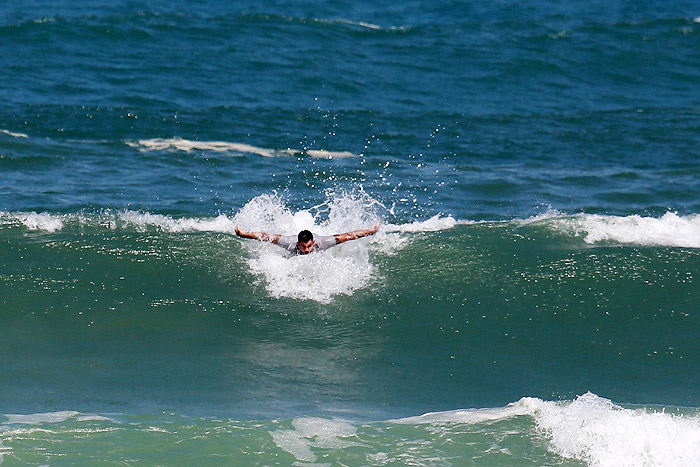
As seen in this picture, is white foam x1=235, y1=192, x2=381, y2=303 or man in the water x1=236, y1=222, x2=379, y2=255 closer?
man in the water x1=236, y1=222, x2=379, y2=255

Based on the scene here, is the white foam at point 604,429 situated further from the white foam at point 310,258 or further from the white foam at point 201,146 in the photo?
the white foam at point 201,146

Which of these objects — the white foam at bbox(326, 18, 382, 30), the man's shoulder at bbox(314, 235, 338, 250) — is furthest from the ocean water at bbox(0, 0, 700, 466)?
the white foam at bbox(326, 18, 382, 30)

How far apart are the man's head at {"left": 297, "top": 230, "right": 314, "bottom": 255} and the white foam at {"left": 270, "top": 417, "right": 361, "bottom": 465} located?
10.8 feet

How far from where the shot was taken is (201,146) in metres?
19.4

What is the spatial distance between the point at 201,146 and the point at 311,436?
449 inches

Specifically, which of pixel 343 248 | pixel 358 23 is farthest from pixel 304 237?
pixel 358 23

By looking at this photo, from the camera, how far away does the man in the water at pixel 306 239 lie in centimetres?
1215

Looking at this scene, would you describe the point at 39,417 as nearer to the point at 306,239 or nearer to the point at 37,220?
the point at 306,239

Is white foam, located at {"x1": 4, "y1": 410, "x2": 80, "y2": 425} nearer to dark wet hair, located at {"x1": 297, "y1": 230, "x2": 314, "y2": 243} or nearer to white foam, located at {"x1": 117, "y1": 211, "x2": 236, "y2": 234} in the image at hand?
dark wet hair, located at {"x1": 297, "y1": 230, "x2": 314, "y2": 243}

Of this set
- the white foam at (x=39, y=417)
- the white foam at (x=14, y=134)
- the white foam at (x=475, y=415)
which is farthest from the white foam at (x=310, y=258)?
the white foam at (x=14, y=134)

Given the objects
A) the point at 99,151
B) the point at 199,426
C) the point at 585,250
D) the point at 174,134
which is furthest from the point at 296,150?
the point at 199,426

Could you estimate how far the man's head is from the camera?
39.7ft

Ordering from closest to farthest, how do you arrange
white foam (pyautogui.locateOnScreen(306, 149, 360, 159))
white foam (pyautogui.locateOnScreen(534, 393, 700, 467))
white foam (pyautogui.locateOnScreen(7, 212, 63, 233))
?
white foam (pyautogui.locateOnScreen(534, 393, 700, 467)), white foam (pyautogui.locateOnScreen(7, 212, 63, 233)), white foam (pyautogui.locateOnScreen(306, 149, 360, 159))

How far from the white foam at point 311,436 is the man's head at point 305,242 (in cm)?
328
